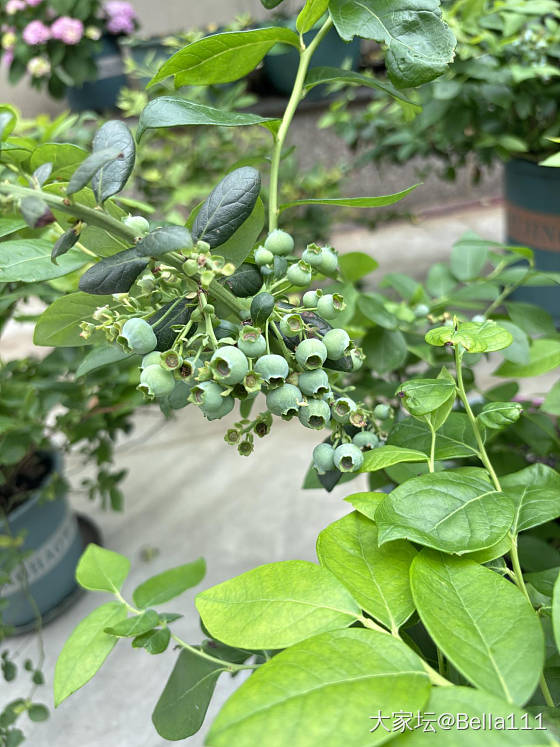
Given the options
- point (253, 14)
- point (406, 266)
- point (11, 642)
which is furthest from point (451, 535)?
point (253, 14)

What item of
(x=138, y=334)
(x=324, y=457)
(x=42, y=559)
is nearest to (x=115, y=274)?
(x=138, y=334)

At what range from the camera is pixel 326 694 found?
0.23 m

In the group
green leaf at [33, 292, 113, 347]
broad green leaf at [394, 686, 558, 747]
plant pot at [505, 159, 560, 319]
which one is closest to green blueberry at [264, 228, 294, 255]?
green leaf at [33, 292, 113, 347]

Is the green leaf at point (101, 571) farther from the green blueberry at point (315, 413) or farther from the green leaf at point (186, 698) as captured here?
the green blueberry at point (315, 413)

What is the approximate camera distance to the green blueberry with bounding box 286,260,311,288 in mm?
337

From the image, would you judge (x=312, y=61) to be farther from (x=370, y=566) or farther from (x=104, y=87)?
(x=370, y=566)

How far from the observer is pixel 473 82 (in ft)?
3.38

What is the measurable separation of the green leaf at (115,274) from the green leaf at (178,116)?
0.07m

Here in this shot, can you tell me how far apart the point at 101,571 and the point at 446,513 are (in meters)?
0.26

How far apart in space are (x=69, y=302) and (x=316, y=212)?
3.75 ft

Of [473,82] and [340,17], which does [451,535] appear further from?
[473,82]

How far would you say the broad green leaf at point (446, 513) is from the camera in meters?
0.31

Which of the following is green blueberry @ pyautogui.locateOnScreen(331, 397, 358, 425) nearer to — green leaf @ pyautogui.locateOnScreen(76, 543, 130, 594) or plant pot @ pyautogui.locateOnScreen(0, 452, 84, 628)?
green leaf @ pyautogui.locateOnScreen(76, 543, 130, 594)

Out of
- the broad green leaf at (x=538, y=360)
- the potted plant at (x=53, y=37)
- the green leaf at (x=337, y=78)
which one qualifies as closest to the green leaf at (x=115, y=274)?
the green leaf at (x=337, y=78)
